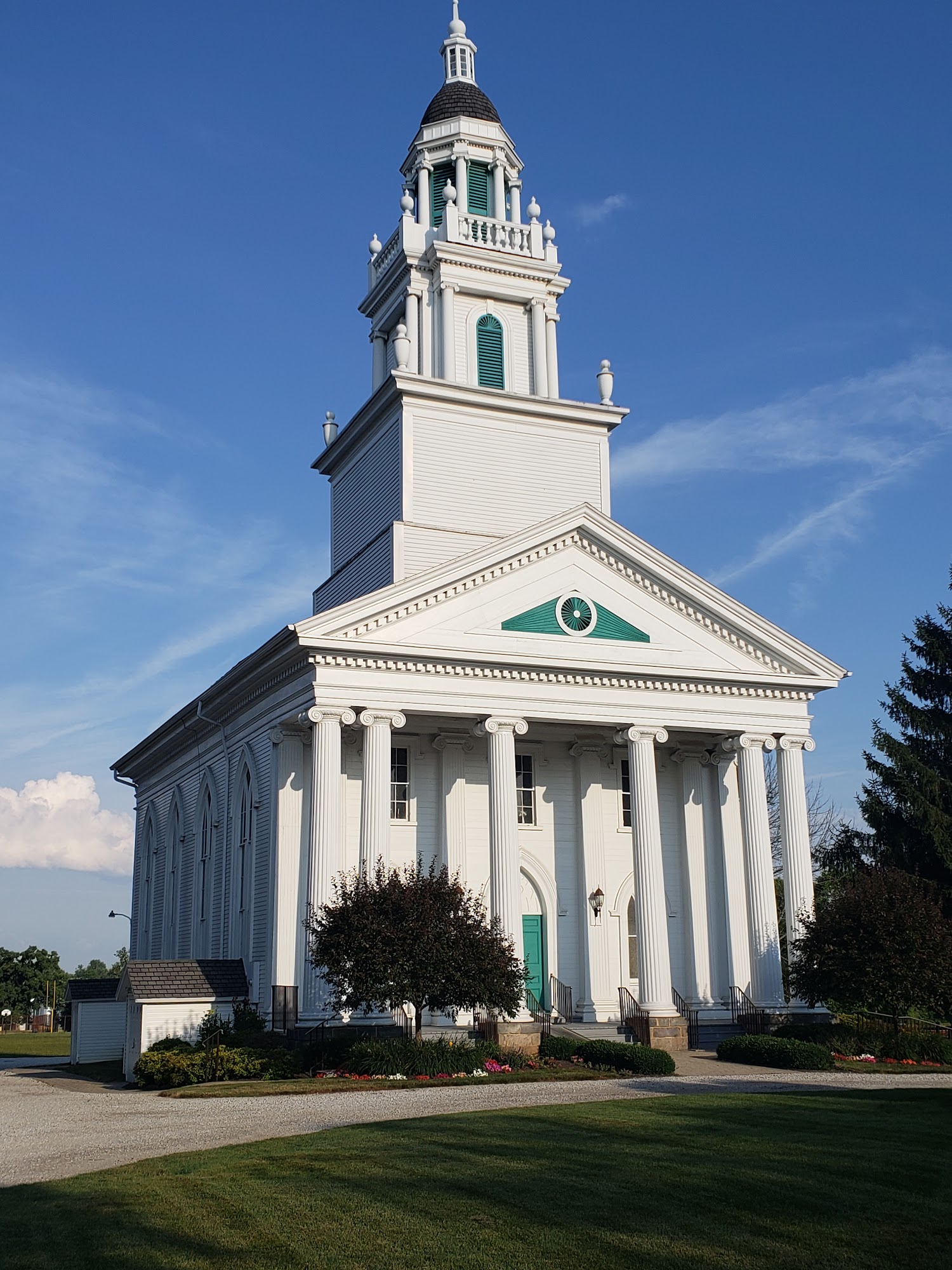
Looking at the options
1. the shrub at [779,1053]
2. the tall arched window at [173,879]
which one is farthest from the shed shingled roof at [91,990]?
the shrub at [779,1053]

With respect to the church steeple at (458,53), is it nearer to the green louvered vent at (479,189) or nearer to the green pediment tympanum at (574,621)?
the green louvered vent at (479,189)

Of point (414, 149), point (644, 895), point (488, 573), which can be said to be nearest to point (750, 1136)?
point (644, 895)

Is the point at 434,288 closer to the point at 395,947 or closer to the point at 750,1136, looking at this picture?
the point at 395,947

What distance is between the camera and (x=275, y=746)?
102ft

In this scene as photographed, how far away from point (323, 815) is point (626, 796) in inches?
389

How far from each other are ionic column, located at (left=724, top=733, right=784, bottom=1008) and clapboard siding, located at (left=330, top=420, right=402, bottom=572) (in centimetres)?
1141

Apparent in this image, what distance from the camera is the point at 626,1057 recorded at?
82.1ft

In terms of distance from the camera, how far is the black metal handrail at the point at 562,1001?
32.7 metres

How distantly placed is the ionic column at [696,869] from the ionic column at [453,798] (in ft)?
20.3

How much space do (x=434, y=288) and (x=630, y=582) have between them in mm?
12716

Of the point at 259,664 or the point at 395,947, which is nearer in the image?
the point at 395,947

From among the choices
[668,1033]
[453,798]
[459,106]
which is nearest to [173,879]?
[453,798]

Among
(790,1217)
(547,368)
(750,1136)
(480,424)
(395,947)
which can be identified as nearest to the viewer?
(790,1217)

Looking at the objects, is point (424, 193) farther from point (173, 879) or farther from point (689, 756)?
point (173, 879)
